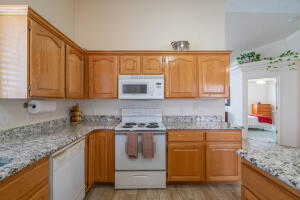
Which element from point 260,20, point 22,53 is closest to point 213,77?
point 260,20

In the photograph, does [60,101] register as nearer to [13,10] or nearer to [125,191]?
[13,10]

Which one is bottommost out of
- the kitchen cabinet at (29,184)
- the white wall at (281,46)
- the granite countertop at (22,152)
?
the kitchen cabinet at (29,184)

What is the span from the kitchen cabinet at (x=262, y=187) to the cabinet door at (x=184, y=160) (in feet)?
4.46

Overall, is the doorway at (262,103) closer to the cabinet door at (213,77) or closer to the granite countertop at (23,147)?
the cabinet door at (213,77)

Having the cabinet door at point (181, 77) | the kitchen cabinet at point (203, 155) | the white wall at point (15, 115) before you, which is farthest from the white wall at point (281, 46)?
the white wall at point (15, 115)

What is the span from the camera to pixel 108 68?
9.43ft

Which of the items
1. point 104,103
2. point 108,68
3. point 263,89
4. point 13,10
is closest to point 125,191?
point 104,103

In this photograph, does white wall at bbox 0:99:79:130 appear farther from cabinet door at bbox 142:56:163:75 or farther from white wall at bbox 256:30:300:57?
white wall at bbox 256:30:300:57

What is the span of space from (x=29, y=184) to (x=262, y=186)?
1414 mm

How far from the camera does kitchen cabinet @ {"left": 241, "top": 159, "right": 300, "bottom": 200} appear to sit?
81 centimetres

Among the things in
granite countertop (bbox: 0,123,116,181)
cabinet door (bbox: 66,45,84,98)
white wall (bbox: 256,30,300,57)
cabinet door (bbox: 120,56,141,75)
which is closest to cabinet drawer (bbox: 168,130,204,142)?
cabinet door (bbox: 120,56,141,75)

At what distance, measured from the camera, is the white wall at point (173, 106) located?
3184 millimetres

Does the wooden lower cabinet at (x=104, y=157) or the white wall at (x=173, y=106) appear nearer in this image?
the wooden lower cabinet at (x=104, y=157)

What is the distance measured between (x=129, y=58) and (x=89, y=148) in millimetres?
1460
